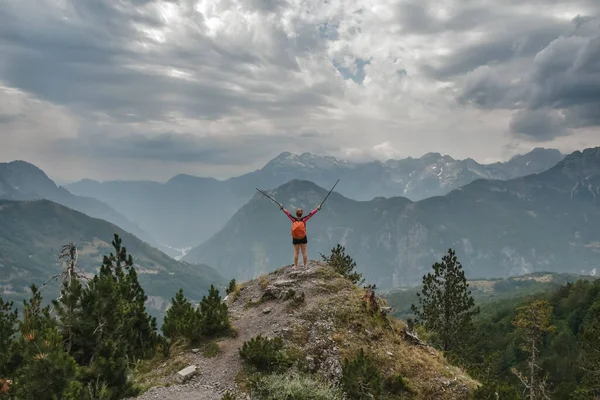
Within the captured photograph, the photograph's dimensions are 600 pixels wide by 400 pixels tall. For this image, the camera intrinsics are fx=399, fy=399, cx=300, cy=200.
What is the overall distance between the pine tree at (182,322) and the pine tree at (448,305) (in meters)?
30.0

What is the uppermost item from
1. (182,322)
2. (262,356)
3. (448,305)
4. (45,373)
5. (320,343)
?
(45,373)

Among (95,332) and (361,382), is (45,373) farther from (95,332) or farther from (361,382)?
(361,382)

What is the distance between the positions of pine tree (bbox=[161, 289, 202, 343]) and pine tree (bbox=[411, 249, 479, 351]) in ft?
98.6

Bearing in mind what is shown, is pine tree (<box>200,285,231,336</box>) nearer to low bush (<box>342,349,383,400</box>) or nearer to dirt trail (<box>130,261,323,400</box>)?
dirt trail (<box>130,261,323,400</box>)

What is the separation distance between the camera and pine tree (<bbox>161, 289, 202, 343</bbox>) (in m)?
20.8

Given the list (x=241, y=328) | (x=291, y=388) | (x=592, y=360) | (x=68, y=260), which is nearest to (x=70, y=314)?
(x=291, y=388)

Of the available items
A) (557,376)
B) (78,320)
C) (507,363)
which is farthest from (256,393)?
(507,363)

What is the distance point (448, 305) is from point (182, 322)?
113 ft

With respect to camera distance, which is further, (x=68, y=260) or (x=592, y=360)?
(x=592, y=360)

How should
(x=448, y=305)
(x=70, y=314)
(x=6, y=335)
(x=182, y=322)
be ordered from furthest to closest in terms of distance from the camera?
(x=448, y=305)
(x=6, y=335)
(x=182, y=322)
(x=70, y=314)

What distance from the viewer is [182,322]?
21.1m

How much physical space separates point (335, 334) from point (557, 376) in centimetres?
10995

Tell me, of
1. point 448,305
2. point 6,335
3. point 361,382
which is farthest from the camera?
point 448,305

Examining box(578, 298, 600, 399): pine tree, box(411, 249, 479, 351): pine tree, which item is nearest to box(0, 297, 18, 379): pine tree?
box(411, 249, 479, 351): pine tree
